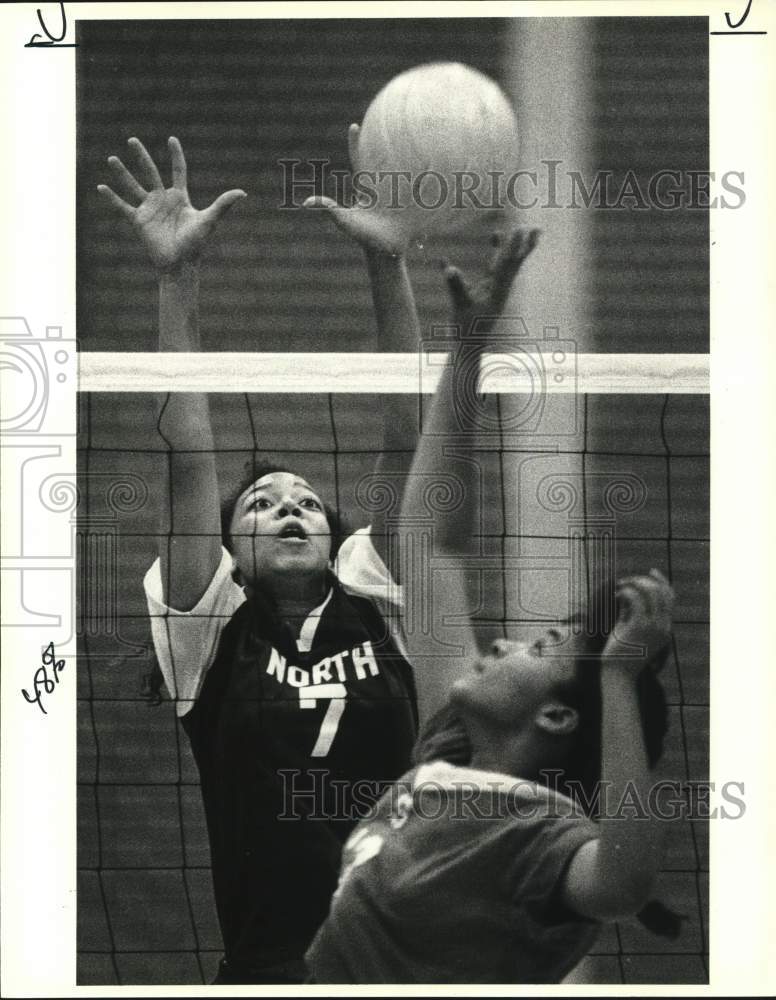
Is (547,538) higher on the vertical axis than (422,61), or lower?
lower

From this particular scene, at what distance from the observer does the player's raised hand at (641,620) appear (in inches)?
78.8

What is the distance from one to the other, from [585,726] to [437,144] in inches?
39.4

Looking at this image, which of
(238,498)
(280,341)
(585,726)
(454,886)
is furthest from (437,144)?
(454,886)

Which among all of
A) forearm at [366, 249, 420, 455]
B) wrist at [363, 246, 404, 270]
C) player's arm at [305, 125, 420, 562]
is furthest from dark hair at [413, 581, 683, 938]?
wrist at [363, 246, 404, 270]

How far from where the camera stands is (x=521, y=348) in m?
2.03

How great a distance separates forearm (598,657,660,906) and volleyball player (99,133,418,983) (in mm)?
333

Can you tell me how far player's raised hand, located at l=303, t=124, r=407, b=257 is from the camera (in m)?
2.04

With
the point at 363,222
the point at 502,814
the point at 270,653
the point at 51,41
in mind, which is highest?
the point at 51,41

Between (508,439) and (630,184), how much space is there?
0.49 m

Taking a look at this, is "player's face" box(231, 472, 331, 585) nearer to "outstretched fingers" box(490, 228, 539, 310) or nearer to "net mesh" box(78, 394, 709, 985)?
"net mesh" box(78, 394, 709, 985)

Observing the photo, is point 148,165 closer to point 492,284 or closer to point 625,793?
point 492,284

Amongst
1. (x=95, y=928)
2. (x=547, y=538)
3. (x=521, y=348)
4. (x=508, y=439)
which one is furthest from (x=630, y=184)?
(x=95, y=928)

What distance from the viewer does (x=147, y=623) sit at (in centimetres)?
203

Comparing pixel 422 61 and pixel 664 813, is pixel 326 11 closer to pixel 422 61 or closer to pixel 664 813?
pixel 422 61
